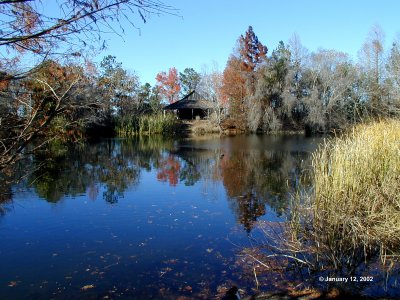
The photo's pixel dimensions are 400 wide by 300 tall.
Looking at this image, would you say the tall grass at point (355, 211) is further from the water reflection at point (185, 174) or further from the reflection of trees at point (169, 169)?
the reflection of trees at point (169, 169)

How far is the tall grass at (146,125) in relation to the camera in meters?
38.8

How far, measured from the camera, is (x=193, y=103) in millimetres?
48969

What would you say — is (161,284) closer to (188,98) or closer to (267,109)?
(267,109)

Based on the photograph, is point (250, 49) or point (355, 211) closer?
point (355, 211)

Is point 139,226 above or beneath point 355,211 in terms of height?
beneath

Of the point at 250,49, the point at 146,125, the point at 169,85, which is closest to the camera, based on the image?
the point at 146,125

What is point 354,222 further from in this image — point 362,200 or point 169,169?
point 169,169

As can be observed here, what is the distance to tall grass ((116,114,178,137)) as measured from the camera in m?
38.8

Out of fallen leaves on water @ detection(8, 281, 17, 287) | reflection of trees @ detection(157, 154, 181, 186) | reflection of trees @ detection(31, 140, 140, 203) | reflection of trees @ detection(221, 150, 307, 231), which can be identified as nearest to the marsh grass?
reflection of trees @ detection(221, 150, 307, 231)

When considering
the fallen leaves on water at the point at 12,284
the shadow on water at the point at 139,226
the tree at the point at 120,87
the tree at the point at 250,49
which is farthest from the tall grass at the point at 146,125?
the fallen leaves on water at the point at 12,284

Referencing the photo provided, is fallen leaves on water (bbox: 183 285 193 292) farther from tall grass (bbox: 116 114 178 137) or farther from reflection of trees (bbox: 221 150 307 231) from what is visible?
tall grass (bbox: 116 114 178 137)

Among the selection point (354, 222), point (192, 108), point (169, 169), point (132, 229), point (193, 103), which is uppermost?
point (193, 103)

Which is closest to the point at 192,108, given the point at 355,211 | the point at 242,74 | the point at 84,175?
the point at 242,74

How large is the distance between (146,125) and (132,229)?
33.1 metres
